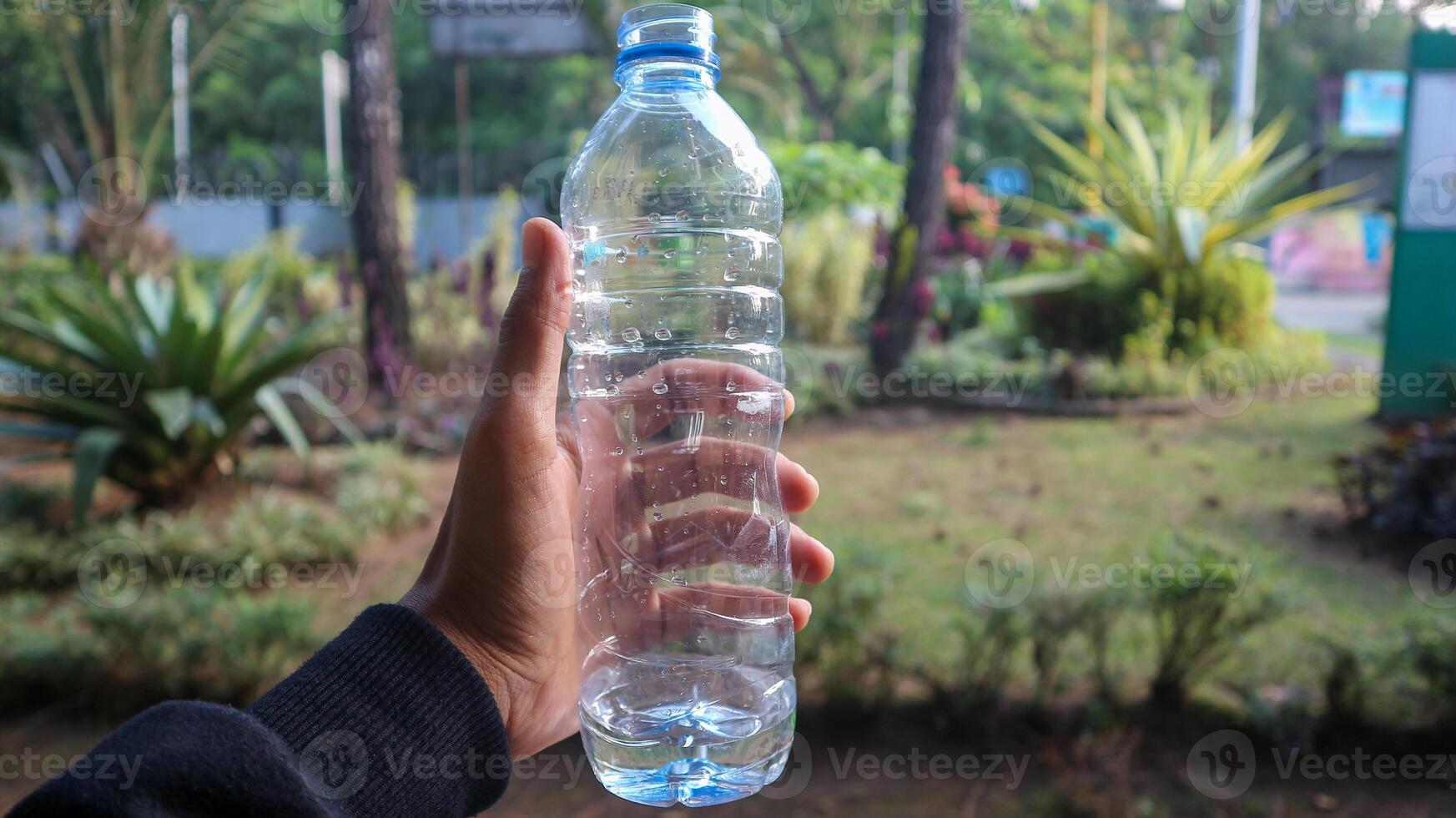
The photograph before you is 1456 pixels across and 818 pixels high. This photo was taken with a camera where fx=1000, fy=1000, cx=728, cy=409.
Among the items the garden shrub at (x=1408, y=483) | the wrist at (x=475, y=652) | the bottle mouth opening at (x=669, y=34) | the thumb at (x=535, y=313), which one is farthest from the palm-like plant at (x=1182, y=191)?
the wrist at (x=475, y=652)

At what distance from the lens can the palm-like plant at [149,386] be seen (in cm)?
523

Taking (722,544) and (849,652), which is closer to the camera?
(722,544)

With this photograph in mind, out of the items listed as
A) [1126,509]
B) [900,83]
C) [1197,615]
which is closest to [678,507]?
[1197,615]

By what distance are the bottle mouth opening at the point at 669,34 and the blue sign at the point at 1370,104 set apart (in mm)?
30272

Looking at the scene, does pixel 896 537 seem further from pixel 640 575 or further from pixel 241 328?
pixel 241 328

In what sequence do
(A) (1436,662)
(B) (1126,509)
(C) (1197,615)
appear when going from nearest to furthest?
(A) (1436,662) → (C) (1197,615) → (B) (1126,509)

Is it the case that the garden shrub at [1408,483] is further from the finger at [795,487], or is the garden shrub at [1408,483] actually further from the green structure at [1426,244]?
the finger at [795,487]

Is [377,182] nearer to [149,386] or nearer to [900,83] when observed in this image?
[149,386]

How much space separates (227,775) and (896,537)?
13.2ft

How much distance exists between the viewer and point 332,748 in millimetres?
1441

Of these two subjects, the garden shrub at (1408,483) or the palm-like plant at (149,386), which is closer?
the garden shrub at (1408,483)

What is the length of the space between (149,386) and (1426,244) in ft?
26.7

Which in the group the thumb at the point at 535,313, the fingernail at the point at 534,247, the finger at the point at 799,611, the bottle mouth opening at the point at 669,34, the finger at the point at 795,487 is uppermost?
the bottle mouth opening at the point at 669,34

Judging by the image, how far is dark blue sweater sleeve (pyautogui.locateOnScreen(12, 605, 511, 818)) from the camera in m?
1.19
